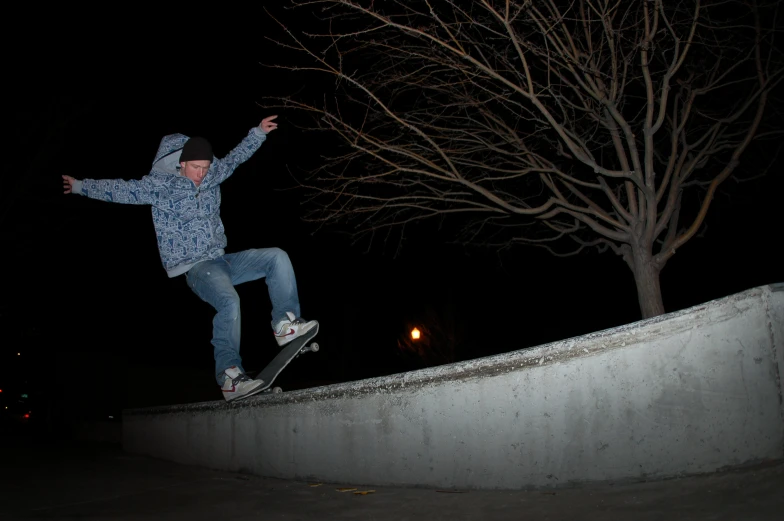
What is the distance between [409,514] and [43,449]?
5.50 meters

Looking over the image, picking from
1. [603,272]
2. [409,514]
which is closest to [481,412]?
[409,514]

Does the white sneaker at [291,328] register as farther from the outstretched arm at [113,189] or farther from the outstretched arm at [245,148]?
the outstretched arm at [113,189]

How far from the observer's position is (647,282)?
22.0 feet

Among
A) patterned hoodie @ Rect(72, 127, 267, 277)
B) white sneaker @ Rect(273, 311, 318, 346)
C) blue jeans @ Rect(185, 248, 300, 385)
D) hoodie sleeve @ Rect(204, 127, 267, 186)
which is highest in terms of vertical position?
hoodie sleeve @ Rect(204, 127, 267, 186)

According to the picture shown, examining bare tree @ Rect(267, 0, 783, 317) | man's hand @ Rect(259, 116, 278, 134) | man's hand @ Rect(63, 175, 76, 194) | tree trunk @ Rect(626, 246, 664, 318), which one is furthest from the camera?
tree trunk @ Rect(626, 246, 664, 318)

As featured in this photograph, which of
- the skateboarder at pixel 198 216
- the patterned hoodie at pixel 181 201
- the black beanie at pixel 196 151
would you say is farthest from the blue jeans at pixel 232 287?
the black beanie at pixel 196 151

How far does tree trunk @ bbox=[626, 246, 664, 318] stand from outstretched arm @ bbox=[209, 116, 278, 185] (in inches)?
174

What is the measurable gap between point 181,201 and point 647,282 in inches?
200

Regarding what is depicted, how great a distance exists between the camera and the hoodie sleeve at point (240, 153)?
4.89 m

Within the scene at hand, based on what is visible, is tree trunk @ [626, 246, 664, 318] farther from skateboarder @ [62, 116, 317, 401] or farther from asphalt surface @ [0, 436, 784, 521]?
skateboarder @ [62, 116, 317, 401]

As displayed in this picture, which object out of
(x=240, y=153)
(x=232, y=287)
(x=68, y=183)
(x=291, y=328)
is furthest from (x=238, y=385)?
(x=68, y=183)

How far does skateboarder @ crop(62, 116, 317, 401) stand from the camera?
479 cm

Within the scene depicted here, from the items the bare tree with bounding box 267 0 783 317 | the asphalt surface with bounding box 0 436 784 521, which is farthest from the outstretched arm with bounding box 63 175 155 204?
the asphalt surface with bounding box 0 436 784 521

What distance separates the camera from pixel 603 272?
31.6 meters
